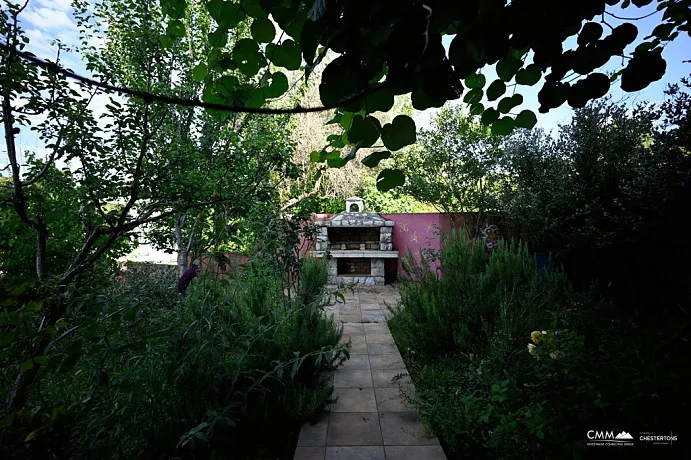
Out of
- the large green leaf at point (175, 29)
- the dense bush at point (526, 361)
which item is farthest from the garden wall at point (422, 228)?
the large green leaf at point (175, 29)

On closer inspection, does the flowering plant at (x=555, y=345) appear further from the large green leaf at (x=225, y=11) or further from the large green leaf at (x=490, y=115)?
the large green leaf at (x=225, y=11)

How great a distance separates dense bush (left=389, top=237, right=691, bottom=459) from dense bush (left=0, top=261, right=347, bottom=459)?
962 mm

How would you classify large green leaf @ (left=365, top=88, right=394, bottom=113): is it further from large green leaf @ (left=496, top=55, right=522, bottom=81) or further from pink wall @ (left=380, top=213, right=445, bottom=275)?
pink wall @ (left=380, top=213, right=445, bottom=275)

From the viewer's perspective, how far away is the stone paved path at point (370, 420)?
7.07ft

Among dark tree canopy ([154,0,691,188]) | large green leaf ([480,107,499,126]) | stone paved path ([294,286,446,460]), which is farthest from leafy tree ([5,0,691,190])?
stone paved path ([294,286,446,460])

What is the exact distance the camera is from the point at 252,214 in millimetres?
3717

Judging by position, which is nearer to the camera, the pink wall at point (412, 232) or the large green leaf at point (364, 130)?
the large green leaf at point (364, 130)

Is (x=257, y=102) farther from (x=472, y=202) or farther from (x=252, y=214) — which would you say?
(x=472, y=202)

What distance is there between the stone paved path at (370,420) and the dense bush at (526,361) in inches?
5.8

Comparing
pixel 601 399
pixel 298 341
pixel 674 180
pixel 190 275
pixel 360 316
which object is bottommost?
pixel 360 316

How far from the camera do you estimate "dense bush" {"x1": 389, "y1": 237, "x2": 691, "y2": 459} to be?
144cm

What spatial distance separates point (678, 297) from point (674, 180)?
1154mm

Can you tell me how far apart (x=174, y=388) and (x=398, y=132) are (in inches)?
74.2

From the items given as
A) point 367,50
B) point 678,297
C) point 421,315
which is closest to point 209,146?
point 421,315
